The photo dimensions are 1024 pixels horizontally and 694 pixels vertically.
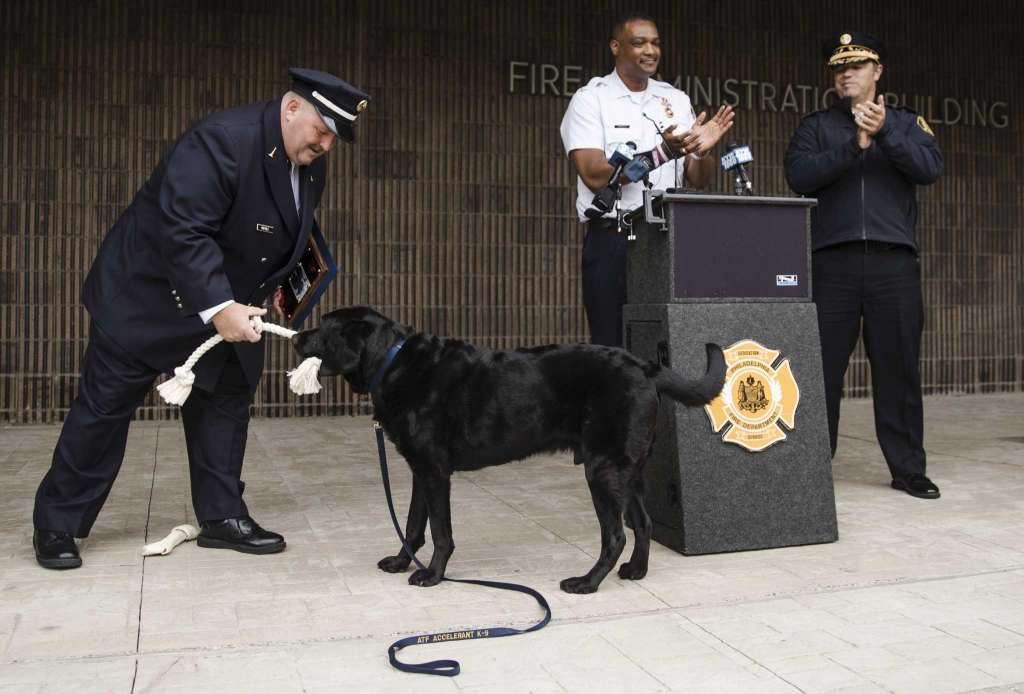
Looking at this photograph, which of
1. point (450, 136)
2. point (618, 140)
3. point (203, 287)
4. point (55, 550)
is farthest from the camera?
point (450, 136)

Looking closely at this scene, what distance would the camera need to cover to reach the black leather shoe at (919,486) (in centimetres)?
359

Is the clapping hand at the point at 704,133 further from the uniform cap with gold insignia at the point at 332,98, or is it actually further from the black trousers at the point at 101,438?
the black trousers at the point at 101,438

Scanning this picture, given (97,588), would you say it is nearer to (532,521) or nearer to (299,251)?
(299,251)

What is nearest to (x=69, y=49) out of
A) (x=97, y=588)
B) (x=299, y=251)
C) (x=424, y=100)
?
(x=424, y=100)

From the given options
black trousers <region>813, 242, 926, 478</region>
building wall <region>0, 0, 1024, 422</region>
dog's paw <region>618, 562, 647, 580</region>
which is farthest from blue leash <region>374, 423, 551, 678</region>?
building wall <region>0, 0, 1024, 422</region>

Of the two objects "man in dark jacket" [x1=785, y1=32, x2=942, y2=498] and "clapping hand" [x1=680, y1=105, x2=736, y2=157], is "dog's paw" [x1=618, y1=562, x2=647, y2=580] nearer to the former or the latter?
"clapping hand" [x1=680, y1=105, x2=736, y2=157]

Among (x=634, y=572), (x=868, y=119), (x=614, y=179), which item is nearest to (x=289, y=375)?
(x=634, y=572)

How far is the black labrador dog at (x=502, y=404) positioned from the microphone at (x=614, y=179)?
67cm

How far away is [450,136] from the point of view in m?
6.14

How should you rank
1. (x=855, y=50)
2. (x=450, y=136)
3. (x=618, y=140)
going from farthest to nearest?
(x=450, y=136)
(x=855, y=50)
(x=618, y=140)

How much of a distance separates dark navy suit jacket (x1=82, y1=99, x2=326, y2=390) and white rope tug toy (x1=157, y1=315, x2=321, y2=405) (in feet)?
0.24

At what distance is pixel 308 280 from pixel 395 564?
35.4 inches

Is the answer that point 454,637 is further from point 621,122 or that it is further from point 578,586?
point 621,122

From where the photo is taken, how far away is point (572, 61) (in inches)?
250
